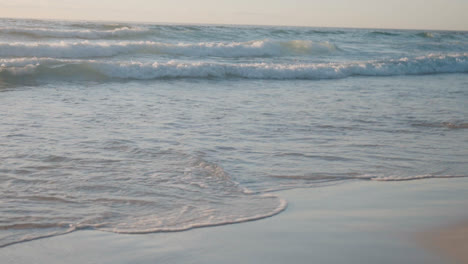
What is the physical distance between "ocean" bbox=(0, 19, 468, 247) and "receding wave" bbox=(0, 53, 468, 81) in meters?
0.04

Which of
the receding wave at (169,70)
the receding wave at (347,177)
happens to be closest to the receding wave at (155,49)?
the receding wave at (169,70)

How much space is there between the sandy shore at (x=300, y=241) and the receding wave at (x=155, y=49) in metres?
13.0

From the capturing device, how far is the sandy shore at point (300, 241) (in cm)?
272

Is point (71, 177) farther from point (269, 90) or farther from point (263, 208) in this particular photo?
point (269, 90)

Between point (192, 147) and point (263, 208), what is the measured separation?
179cm

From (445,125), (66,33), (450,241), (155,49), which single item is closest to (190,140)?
(450,241)

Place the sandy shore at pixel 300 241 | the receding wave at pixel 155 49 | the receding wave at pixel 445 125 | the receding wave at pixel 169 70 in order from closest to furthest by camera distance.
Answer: the sandy shore at pixel 300 241
the receding wave at pixel 445 125
the receding wave at pixel 169 70
the receding wave at pixel 155 49

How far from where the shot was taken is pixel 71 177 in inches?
162

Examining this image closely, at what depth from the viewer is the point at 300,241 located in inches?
116

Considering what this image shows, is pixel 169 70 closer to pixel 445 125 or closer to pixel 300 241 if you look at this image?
pixel 445 125

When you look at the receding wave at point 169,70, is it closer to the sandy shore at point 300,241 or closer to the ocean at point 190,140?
the ocean at point 190,140

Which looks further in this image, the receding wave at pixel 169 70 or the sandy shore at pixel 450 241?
the receding wave at pixel 169 70

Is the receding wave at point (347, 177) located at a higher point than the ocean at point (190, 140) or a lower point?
lower

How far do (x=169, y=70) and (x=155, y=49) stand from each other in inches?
217
